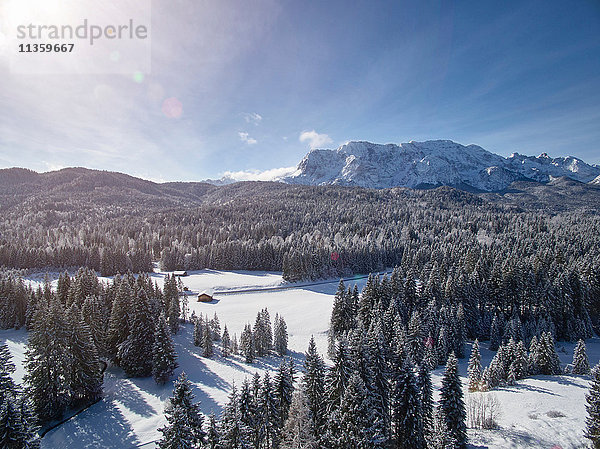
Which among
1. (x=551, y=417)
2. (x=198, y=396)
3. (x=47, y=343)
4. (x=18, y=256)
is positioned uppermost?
(x=18, y=256)

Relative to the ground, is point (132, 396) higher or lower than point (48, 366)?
lower

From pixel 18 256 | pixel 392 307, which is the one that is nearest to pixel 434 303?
pixel 392 307

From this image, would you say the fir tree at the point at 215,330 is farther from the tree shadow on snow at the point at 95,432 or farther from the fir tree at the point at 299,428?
the fir tree at the point at 299,428

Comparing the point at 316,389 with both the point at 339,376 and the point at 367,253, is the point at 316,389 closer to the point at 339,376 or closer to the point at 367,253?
the point at 339,376

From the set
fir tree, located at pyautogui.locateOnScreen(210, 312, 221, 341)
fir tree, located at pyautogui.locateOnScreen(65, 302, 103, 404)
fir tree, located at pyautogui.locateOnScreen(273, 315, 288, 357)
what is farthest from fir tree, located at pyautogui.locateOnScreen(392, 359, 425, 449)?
fir tree, located at pyautogui.locateOnScreen(210, 312, 221, 341)

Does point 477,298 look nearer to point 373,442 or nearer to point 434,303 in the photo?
point 434,303

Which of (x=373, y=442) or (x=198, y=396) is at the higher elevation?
(x=373, y=442)

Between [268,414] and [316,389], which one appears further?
[316,389]

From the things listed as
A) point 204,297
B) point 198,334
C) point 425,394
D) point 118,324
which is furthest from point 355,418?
point 204,297

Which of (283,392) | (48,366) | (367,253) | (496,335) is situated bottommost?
(496,335)
